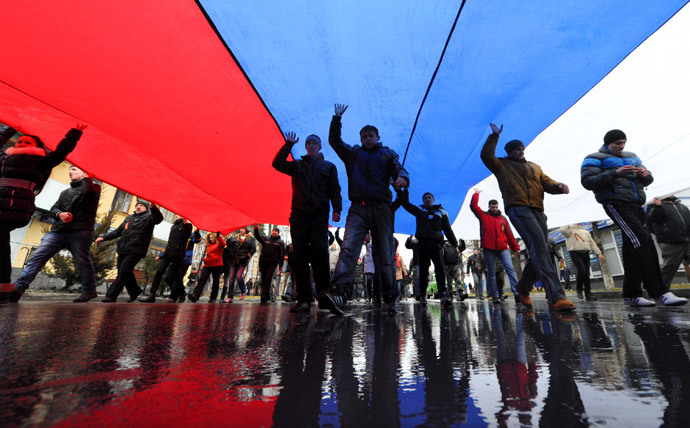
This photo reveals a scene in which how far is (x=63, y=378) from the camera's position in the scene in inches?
23.6

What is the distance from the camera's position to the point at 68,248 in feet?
12.5

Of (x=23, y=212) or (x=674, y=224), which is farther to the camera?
(x=674, y=224)

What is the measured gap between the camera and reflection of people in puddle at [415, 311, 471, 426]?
431mm

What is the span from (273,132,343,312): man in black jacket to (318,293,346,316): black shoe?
0.79ft

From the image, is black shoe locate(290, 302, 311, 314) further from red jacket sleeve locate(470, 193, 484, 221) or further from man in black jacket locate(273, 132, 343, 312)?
red jacket sleeve locate(470, 193, 484, 221)

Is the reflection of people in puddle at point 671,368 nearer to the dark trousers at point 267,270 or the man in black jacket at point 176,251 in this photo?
the dark trousers at point 267,270

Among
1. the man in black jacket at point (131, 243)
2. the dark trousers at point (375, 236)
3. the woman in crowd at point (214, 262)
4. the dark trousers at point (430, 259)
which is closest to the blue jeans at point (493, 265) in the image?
the dark trousers at point (430, 259)

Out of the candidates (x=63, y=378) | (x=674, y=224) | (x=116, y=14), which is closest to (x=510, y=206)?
(x=674, y=224)

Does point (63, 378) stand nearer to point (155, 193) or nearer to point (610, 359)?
point (610, 359)

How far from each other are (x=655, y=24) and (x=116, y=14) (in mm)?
5174

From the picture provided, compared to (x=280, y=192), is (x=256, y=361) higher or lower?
lower

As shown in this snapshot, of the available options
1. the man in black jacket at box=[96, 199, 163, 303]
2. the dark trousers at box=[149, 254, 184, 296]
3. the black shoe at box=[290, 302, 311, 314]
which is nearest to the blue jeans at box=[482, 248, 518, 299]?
the black shoe at box=[290, 302, 311, 314]

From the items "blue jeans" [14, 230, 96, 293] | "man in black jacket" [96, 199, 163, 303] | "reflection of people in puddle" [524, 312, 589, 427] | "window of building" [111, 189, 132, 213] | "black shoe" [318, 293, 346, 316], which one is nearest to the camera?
"reflection of people in puddle" [524, 312, 589, 427]

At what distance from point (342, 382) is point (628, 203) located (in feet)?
13.1
